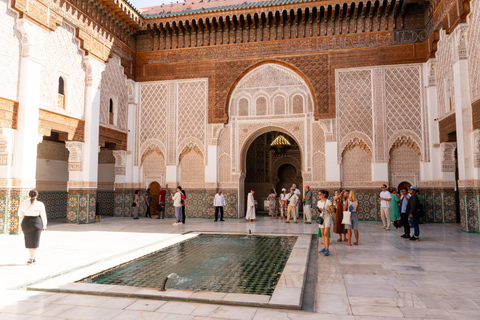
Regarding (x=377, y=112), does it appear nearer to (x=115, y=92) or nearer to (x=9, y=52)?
(x=115, y=92)

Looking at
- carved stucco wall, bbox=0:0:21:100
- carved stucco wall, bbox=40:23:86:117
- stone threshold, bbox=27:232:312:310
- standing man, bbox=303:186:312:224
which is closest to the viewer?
stone threshold, bbox=27:232:312:310

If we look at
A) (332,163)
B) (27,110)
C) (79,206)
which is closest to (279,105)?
(332,163)

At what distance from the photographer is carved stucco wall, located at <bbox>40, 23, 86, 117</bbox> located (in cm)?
697

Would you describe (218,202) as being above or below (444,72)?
below

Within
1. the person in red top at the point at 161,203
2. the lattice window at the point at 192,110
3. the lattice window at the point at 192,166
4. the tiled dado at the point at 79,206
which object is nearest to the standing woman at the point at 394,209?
→ the lattice window at the point at 192,166

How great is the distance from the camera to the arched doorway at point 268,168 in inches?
502

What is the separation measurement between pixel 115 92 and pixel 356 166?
21.1 ft

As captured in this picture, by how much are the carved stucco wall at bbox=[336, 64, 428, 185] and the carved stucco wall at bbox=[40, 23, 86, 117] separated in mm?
6136

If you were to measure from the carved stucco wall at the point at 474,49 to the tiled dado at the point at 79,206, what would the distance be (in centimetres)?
801

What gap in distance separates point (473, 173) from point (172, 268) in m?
5.61

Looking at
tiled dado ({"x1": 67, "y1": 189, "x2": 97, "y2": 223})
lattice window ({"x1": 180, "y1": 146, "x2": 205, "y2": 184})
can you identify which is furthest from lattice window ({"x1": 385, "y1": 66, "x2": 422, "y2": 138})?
tiled dado ({"x1": 67, "y1": 189, "x2": 97, "y2": 223})

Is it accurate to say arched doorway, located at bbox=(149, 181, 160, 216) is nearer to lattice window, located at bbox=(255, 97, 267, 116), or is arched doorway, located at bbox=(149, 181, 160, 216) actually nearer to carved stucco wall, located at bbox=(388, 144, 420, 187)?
lattice window, located at bbox=(255, 97, 267, 116)

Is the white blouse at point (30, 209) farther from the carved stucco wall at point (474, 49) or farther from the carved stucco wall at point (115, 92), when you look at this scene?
the carved stucco wall at point (474, 49)

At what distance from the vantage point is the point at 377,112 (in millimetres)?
8664
